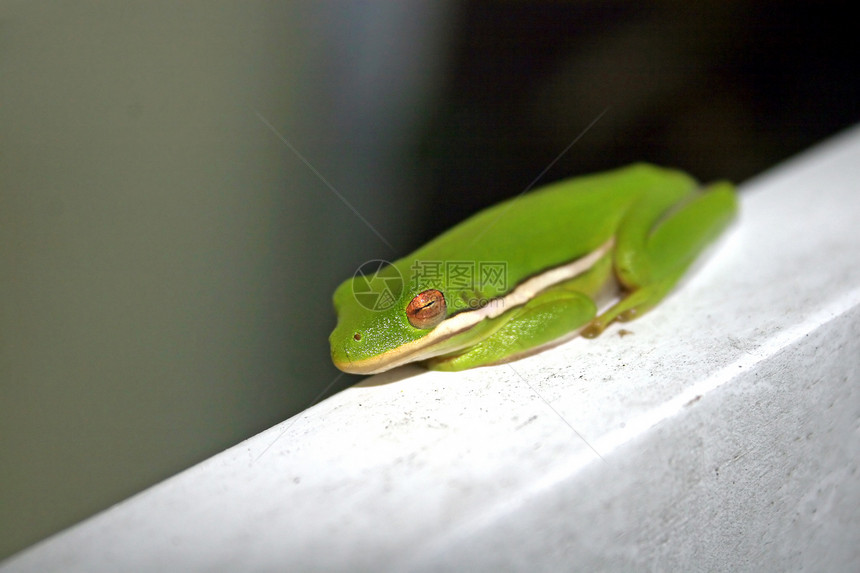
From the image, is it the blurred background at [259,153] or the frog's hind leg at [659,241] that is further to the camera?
the blurred background at [259,153]

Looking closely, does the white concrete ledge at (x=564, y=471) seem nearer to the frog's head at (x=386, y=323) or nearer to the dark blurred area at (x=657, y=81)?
the frog's head at (x=386, y=323)

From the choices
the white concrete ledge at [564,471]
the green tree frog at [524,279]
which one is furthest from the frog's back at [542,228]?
the white concrete ledge at [564,471]

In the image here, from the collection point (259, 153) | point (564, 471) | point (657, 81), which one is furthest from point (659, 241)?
point (657, 81)

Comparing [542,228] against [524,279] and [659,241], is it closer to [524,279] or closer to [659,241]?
[524,279]

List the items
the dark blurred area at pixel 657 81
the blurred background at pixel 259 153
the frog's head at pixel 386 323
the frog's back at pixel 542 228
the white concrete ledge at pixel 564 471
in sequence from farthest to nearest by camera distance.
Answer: the dark blurred area at pixel 657 81 → the blurred background at pixel 259 153 → the frog's back at pixel 542 228 → the frog's head at pixel 386 323 → the white concrete ledge at pixel 564 471

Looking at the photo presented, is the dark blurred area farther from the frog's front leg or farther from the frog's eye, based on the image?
the frog's eye

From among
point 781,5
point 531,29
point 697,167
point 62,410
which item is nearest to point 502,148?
point 531,29

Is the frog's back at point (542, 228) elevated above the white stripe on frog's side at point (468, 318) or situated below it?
above

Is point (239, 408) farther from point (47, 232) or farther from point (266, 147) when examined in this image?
point (266, 147)
